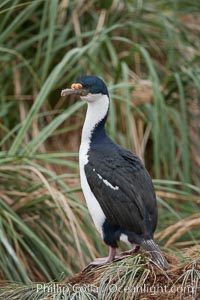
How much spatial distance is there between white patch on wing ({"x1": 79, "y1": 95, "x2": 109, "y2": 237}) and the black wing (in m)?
0.04

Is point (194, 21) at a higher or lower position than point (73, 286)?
higher

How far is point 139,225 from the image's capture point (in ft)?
18.1

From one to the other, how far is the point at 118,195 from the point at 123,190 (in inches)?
1.4

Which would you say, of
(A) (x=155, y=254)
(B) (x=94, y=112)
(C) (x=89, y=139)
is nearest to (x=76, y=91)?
(B) (x=94, y=112)

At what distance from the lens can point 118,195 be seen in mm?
5594

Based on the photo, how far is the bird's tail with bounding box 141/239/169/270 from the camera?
5320 mm

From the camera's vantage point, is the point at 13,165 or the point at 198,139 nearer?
the point at 13,165

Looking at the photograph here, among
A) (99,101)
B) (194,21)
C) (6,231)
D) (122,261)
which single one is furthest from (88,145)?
(194,21)

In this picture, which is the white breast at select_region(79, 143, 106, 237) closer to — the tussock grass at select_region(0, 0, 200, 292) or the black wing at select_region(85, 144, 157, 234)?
the black wing at select_region(85, 144, 157, 234)

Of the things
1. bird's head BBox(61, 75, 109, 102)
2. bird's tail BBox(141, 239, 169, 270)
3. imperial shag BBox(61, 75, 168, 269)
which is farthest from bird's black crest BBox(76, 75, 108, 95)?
bird's tail BBox(141, 239, 169, 270)

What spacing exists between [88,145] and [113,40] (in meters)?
2.67

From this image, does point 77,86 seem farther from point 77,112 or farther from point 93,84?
point 77,112

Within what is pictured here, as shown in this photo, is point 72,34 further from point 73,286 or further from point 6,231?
point 73,286

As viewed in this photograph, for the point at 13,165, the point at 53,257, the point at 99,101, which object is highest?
the point at 99,101
